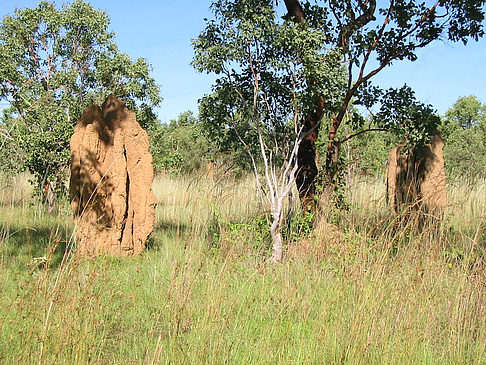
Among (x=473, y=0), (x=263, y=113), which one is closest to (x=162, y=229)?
(x=263, y=113)

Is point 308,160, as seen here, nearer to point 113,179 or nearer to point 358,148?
point 113,179

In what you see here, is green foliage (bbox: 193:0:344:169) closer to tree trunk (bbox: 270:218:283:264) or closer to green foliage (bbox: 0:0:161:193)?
tree trunk (bbox: 270:218:283:264)

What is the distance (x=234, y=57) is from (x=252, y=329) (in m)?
4.31

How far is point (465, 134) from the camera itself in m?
31.9

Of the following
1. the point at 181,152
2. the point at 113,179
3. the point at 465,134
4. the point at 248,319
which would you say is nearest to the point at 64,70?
the point at 113,179

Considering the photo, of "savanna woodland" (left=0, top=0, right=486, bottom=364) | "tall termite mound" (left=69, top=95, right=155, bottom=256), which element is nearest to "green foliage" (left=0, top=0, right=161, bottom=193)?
"savanna woodland" (left=0, top=0, right=486, bottom=364)

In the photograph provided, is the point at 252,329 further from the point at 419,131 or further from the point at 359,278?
the point at 419,131

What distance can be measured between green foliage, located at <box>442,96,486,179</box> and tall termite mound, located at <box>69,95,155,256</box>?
19.9 meters

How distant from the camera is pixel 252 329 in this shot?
4.11 meters

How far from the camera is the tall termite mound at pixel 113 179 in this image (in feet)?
23.9

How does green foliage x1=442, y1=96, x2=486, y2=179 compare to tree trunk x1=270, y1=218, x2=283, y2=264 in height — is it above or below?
above

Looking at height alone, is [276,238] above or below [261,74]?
below

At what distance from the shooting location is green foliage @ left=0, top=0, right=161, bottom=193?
11.6m

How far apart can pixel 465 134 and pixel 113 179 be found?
30.3 m
